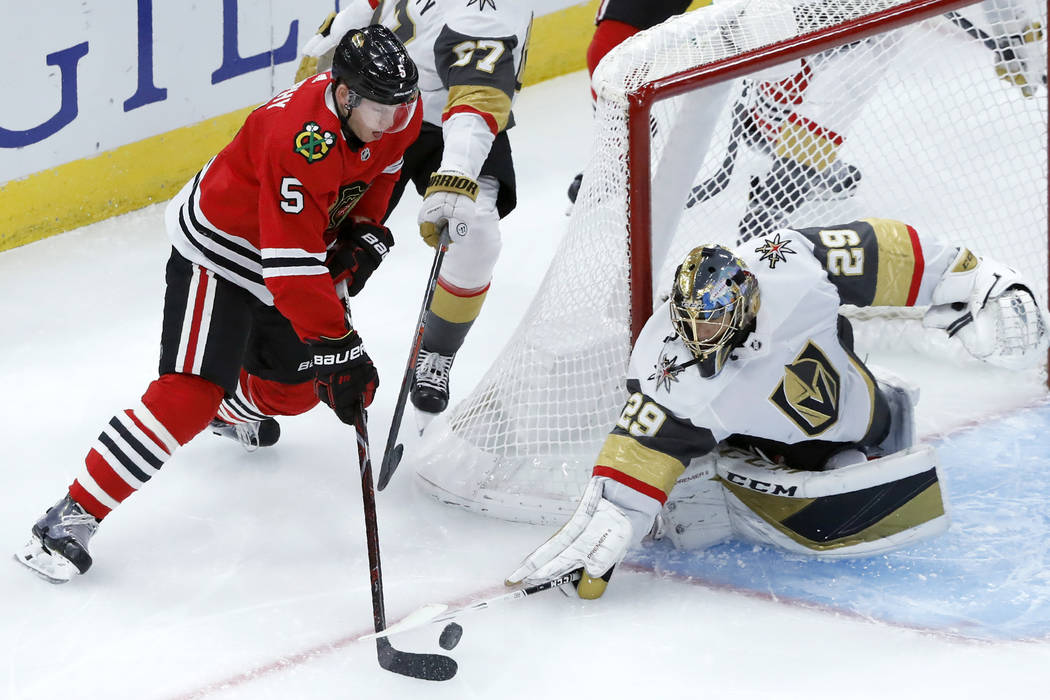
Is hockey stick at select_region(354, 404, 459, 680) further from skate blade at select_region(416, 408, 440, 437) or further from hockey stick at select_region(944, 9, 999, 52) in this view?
hockey stick at select_region(944, 9, 999, 52)

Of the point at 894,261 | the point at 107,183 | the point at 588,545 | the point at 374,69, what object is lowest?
the point at 107,183

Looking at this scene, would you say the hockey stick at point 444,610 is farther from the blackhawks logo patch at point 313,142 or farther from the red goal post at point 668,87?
the blackhawks logo patch at point 313,142

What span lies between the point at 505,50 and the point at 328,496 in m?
0.98

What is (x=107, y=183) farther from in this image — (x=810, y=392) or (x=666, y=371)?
(x=810, y=392)

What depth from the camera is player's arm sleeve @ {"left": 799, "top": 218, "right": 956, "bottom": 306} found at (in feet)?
8.50

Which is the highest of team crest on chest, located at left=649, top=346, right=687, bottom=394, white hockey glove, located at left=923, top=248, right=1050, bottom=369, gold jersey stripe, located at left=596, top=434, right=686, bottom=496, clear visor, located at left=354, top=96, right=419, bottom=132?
clear visor, located at left=354, top=96, right=419, bottom=132

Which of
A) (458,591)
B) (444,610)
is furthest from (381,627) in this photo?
(458,591)

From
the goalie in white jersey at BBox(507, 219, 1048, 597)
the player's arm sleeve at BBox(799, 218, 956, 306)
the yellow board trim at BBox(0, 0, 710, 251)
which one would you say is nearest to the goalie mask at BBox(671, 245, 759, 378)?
the goalie in white jersey at BBox(507, 219, 1048, 597)

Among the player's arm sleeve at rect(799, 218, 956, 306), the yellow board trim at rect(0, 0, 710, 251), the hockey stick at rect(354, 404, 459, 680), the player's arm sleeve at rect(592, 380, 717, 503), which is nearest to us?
the hockey stick at rect(354, 404, 459, 680)

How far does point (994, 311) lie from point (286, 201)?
1.28m

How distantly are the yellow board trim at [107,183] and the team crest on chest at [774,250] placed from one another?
7.34 feet

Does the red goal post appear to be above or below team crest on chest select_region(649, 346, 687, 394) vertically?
above

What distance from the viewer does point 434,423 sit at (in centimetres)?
316

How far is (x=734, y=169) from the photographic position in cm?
317
